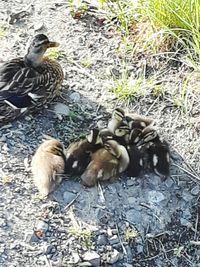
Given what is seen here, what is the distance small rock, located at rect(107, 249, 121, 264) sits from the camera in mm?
3945

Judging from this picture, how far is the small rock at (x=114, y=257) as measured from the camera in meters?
3.95

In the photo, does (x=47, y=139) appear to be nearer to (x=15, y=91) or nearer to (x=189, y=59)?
(x=15, y=91)

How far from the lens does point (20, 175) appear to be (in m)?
4.25

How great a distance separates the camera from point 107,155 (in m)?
4.14

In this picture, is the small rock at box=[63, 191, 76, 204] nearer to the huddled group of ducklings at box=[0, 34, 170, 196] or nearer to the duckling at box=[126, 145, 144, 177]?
the huddled group of ducklings at box=[0, 34, 170, 196]

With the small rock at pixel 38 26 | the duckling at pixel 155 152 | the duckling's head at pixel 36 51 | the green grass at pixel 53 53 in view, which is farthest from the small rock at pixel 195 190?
the small rock at pixel 38 26

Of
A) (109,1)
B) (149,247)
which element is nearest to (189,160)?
(149,247)

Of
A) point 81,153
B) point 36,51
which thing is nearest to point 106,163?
point 81,153

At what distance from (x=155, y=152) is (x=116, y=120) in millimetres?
281

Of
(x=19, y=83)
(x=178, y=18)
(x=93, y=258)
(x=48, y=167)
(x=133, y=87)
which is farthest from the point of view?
(x=178, y=18)

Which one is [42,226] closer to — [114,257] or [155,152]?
[114,257]

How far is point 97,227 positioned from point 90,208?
4.9 inches

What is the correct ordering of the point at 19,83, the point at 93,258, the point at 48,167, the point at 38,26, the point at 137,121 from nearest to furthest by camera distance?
1. the point at 93,258
2. the point at 48,167
3. the point at 137,121
4. the point at 19,83
5. the point at 38,26

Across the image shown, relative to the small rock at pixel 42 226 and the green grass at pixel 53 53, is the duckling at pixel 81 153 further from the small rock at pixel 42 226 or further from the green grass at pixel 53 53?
the green grass at pixel 53 53
